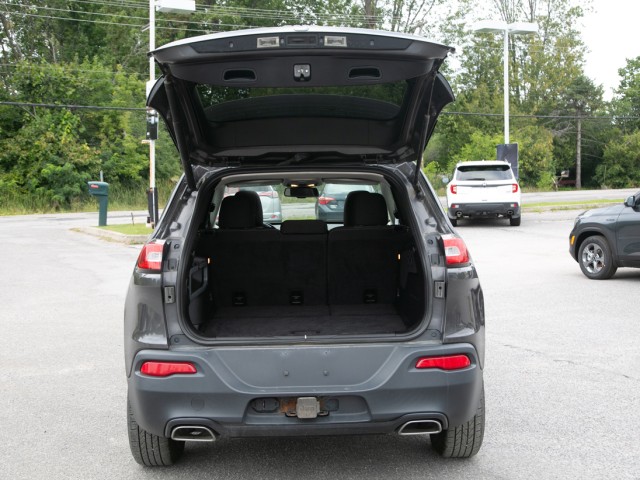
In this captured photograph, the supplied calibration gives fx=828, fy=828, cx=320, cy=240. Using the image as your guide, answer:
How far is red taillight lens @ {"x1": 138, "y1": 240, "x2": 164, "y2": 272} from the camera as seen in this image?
403 centimetres

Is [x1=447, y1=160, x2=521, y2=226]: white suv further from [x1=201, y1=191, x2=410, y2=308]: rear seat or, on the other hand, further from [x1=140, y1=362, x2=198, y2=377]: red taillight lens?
[x1=140, y1=362, x2=198, y2=377]: red taillight lens

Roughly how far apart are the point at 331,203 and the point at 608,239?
205 inches

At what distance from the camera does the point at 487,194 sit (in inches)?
873

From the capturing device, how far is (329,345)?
3869 mm

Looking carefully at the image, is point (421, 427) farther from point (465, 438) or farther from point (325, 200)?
point (325, 200)

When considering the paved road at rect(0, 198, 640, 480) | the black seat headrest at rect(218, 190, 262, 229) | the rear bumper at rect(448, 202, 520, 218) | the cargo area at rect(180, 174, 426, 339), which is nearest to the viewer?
the paved road at rect(0, 198, 640, 480)

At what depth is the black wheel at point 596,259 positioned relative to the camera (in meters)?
11.4

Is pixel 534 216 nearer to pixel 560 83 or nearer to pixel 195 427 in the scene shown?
pixel 195 427

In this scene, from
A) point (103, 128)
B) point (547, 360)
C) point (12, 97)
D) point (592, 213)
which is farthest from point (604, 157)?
point (547, 360)

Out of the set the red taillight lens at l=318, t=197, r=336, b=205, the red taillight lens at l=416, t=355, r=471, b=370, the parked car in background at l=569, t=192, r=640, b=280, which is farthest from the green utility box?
the red taillight lens at l=416, t=355, r=471, b=370

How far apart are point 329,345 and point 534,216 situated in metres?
23.3

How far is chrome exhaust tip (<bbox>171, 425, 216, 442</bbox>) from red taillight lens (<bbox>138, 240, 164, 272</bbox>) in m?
0.77

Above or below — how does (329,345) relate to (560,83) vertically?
below

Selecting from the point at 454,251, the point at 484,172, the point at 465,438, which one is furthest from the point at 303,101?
the point at 484,172
